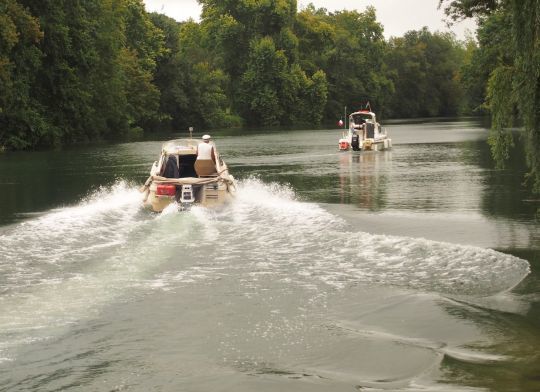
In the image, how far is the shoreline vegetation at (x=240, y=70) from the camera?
15117 millimetres

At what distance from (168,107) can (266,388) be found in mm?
90134

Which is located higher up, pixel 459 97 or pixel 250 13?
pixel 250 13

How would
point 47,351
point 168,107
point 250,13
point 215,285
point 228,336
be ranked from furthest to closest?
point 250,13
point 168,107
point 215,285
point 228,336
point 47,351

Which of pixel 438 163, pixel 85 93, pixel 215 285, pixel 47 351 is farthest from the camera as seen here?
pixel 85 93

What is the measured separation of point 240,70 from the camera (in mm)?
115688

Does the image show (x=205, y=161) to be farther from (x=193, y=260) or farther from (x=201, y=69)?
(x=201, y=69)

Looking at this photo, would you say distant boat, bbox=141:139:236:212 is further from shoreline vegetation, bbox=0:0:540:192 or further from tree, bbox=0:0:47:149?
tree, bbox=0:0:47:149

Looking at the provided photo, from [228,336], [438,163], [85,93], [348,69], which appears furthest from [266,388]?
[348,69]

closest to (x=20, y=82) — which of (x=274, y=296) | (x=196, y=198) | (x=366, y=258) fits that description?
(x=196, y=198)

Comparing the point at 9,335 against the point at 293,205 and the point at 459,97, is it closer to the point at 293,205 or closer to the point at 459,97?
the point at 293,205

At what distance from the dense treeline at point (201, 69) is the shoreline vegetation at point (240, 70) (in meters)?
0.16

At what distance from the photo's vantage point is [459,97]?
156750mm

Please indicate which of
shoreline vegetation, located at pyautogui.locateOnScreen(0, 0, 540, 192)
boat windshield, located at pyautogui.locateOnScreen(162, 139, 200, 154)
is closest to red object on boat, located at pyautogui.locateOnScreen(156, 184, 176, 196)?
boat windshield, located at pyautogui.locateOnScreen(162, 139, 200, 154)

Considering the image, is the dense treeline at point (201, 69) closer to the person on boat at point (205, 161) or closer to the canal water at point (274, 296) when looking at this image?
the person on boat at point (205, 161)
